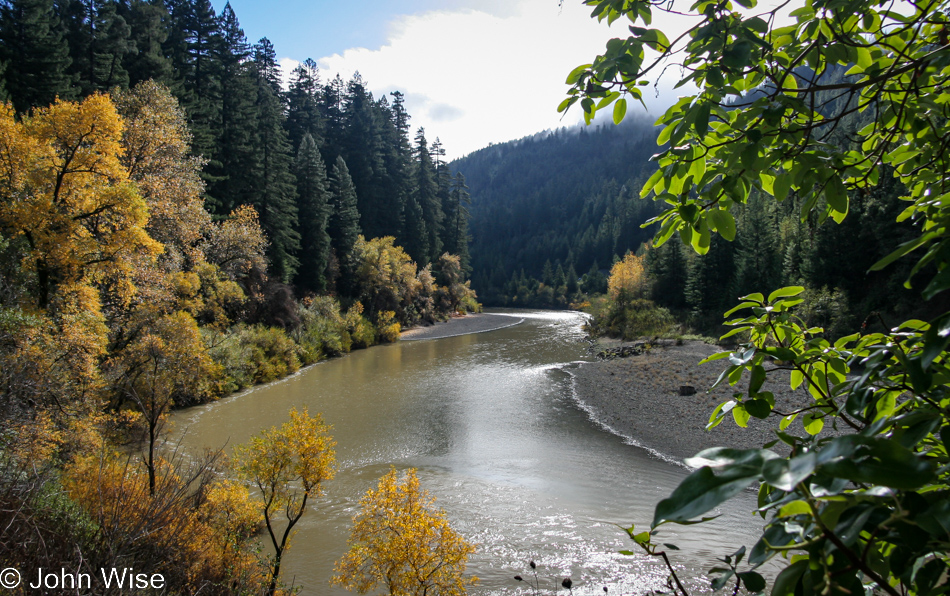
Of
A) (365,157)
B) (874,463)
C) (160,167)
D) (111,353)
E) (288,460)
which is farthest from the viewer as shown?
(365,157)

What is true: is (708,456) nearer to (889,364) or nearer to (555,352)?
(889,364)

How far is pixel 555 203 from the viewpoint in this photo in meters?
130

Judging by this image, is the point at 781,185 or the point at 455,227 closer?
the point at 781,185

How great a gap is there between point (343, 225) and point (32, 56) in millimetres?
19641

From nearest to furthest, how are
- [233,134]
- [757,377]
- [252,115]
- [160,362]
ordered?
1. [757,377]
2. [160,362]
3. [233,134]
4. [252,115]

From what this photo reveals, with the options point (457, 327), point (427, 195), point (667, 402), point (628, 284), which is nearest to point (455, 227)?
point (427, 195)

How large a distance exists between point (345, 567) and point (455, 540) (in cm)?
193

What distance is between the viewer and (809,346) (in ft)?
4.80

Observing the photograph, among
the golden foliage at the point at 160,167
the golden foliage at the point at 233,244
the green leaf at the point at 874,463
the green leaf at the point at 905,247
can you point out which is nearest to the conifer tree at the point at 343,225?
the golden foliage at the point at 233,244

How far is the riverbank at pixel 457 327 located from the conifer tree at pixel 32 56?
21.8 m

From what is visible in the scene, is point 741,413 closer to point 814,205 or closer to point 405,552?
point 814,205

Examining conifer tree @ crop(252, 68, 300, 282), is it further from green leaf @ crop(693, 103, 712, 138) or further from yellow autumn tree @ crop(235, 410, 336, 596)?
green leaf @ crop(693, 103, 712, 138)

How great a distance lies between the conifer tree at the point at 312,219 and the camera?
31.6 metres

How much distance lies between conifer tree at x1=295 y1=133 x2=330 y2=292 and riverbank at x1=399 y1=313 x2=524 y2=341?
289 inches
